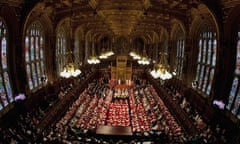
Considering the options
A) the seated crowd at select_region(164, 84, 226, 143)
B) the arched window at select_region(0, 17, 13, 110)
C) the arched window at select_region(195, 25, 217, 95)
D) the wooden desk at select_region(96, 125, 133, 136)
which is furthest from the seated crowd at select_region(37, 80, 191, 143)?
the arched window at select_region(195, 25, 217, 95)

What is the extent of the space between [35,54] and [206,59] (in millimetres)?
11406

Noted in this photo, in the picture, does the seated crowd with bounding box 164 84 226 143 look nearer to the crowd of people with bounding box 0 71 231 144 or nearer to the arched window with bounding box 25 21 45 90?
the crowd of people with bounding box 0 71 231 144

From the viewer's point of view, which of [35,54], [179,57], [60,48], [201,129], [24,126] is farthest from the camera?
[60,48]

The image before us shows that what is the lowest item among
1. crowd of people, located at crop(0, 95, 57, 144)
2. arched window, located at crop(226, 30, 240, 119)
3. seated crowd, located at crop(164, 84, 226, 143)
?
seated crowd, located at crop(164, 84, 226, 143)

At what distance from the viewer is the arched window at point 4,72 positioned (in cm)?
1445

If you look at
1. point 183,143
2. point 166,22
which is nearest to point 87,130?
point 183,143

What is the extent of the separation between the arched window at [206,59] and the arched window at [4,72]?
461 inches

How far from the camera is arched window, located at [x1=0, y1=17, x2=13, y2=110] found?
14453mm

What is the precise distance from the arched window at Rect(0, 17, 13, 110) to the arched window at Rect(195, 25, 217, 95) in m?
11.7

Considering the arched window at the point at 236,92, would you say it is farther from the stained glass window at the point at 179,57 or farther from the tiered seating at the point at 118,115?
the stained glass window at the point at 179,57

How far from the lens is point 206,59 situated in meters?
18.6

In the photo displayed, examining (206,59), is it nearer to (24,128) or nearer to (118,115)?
(118,115)

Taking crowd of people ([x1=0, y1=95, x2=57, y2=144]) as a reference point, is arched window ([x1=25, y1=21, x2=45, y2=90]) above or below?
above

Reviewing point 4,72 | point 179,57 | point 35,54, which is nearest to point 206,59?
point 179,57
